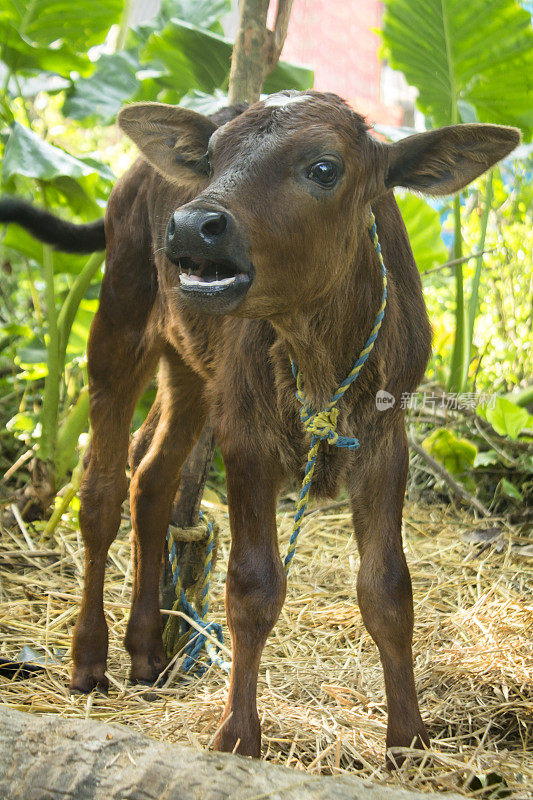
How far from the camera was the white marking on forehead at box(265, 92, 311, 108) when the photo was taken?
104 inches

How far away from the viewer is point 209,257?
2.30m

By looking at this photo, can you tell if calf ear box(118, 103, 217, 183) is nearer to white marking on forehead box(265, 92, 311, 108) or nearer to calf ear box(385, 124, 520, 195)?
white marking on forehead box(265, 92, 311, 108)

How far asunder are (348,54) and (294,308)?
531 inches

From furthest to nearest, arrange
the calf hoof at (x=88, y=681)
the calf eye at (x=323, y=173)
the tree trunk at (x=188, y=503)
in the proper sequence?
the tree trunk at (x=188, y=503) → the calf hoof at (x=88, y=681) → the calf eye at (x=323, y=173)

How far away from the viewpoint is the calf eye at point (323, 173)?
8.45 feet

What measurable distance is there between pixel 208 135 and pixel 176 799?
2.15m

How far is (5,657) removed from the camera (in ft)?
12.1

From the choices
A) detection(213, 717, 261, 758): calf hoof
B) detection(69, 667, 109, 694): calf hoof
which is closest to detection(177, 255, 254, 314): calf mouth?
detection(213, 717, 261, 758): calf hoof

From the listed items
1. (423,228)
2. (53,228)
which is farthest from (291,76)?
(53,228)

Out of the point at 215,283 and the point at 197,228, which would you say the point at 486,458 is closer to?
the point at 215,283

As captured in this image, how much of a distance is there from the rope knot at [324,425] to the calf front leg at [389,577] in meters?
0.17

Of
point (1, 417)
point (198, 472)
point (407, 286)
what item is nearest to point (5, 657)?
point (198, 472)

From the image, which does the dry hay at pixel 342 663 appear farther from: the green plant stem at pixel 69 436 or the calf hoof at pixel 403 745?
the green plant stem at pixel 69 436

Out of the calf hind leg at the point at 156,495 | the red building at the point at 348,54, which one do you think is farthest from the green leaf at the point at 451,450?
the red building at the point at 348,54
